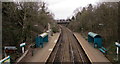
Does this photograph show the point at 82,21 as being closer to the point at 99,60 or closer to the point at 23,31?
the point at 23,31

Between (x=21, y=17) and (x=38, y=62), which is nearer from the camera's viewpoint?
(x=38, y=62)

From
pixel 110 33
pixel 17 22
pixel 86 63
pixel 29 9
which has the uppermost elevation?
pixel 29 9

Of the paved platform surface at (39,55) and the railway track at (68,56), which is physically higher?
the paved platform surface at (39,55)

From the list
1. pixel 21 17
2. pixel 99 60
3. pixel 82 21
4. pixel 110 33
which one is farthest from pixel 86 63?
pixel 82 21

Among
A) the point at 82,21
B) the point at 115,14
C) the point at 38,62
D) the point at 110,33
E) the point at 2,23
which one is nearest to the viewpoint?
the point at 38,62

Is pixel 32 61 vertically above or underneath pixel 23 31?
underneath

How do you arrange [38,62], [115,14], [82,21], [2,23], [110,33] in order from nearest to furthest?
[38,62] → [2,23] → [115,14] → [110,33] → [82,21]

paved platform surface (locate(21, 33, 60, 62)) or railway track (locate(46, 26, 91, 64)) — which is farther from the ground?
paved platform surface (locate(21, 33, 60, 62))

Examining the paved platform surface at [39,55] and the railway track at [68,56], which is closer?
the paved platform surface at [39,55]

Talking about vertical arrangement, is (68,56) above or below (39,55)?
below

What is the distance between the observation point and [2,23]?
17141 mm

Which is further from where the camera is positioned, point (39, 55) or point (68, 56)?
point (68, 56)

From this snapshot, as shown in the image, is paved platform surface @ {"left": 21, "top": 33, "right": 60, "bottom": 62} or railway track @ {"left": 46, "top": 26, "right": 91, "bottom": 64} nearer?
paved platform surface @ {"left": 21, "top": 33, "right": 60, "bottom": 62}

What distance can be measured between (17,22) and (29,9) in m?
2.59
